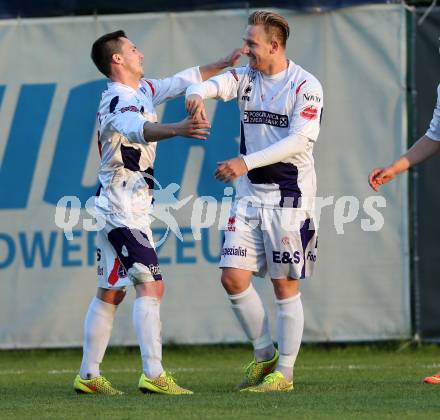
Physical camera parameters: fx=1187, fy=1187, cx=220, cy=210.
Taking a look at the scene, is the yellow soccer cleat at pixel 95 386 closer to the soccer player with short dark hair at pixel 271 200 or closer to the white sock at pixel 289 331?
the soccer player with short dark hair at pixel 271 200

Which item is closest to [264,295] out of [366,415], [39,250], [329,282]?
[329,282]

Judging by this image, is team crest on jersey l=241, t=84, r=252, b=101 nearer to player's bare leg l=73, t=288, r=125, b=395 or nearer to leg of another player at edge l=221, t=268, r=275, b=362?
leg of another player at edge l=221, t=268, r=275, b=362

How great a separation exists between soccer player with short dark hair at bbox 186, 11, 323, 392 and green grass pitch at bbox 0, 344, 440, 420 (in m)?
0.42

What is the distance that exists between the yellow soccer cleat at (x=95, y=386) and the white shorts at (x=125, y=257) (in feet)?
1.76

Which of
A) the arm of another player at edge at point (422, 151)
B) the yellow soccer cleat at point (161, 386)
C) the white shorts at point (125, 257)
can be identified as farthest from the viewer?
the arm of another player at edge at point (422, 151)

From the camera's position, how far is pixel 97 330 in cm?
682

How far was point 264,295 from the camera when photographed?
988cm

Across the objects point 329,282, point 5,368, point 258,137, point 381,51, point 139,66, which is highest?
point 381,51

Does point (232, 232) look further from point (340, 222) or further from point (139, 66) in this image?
point (340, 222)

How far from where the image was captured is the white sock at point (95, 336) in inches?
267

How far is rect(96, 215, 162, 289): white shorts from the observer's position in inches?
260

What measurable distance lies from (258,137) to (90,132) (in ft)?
11.5

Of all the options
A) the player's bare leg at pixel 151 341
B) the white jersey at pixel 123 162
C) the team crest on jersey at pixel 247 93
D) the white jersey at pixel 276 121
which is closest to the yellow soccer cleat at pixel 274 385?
the player's bare leg at pixel 151 341

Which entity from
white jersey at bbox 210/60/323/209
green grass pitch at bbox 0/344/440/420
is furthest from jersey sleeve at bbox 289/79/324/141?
green grass pitch at bbox 0/344/440/420
